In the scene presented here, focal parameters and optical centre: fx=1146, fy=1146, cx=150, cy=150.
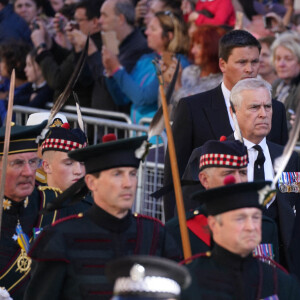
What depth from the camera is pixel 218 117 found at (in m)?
8.48

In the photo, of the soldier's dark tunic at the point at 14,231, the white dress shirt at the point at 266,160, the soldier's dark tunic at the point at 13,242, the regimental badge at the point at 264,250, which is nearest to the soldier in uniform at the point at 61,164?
the soldier's dark tunic at the point at 14,231

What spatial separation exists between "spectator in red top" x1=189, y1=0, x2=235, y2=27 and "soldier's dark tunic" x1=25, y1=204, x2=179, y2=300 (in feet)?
20.0

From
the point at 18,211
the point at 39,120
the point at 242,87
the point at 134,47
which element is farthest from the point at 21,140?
the point at 134,47

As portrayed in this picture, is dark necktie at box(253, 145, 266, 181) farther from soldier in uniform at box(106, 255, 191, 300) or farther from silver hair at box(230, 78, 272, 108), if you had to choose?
soldier in uniform at box(106, 255, 191, 300)

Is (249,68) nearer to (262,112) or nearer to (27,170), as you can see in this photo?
(262,112)

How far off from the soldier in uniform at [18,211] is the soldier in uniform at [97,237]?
100cm

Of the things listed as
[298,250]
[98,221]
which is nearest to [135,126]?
[298,250]

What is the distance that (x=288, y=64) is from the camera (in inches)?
421

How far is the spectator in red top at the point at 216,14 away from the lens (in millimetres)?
12125

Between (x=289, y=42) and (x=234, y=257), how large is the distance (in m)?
5.28

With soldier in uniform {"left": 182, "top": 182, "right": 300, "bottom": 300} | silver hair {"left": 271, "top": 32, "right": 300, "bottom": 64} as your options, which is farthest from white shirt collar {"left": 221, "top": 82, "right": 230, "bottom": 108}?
soldier in uniform {"left": 182, "top": 182, "right": 300, "bottom": 300}

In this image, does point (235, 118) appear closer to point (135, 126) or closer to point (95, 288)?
point (95, 288)

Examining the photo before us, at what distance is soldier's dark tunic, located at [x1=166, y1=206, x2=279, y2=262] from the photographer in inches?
273

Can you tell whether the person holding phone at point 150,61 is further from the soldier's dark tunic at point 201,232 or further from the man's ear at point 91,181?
the man's ear at point 91,181
